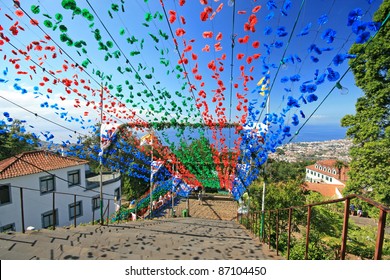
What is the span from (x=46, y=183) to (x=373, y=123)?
1949 centimetres

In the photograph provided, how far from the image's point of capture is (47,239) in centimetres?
405

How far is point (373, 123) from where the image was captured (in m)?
9.94

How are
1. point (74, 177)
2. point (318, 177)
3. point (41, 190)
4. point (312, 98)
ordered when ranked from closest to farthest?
point (312, 98) < point (41, 190) < point (74, 177) < point (318, 177)

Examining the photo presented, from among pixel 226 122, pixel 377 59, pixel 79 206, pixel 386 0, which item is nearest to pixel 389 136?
pixel 377 59

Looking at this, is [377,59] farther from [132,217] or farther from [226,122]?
[132,217]

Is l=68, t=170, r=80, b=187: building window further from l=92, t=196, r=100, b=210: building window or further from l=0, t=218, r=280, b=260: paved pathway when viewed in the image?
l=0, t=218, r=280, b=260: paved pathway

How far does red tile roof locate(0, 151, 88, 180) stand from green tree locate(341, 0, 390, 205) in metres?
17.1

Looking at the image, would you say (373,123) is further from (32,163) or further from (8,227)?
(8,227)

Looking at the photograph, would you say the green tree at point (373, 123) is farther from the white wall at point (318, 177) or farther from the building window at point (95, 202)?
the white wall at point (318, 177)

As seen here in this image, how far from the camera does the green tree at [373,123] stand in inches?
364

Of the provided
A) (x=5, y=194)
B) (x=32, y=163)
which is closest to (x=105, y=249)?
(x=5, y=194)

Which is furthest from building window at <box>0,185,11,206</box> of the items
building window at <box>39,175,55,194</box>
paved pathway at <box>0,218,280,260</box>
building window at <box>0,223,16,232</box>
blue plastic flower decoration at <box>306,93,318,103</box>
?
blue plastic flower decoration at <box>306,93,318,103</box>

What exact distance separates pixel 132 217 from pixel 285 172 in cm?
4271

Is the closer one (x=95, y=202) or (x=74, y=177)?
(x=74, y=177)
